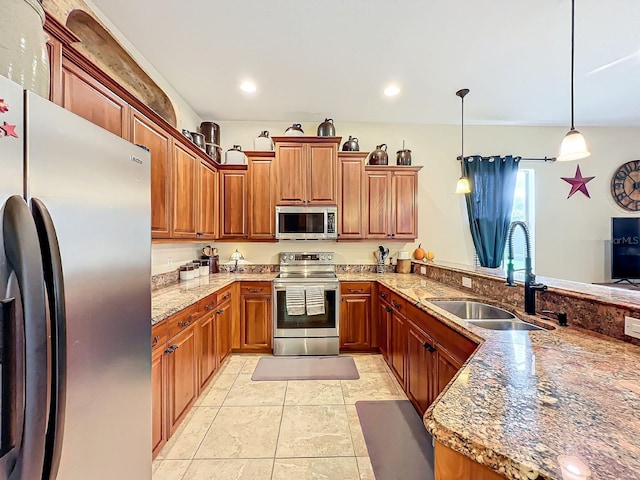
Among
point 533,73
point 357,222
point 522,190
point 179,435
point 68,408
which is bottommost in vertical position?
point 179,435

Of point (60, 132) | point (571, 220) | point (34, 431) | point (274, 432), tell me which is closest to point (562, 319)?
point (274, 432)

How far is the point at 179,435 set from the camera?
6.29 ft

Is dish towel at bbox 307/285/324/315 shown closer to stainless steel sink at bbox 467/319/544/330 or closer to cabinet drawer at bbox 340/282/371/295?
cabinet drawer at bbox 340/282/371/295

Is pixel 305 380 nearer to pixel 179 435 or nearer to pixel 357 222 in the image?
pixel 179 435

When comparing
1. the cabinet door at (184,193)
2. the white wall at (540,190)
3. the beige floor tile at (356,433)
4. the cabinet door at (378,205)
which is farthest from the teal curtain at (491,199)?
the cabinet door at (184,193)

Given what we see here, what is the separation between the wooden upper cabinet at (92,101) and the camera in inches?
50.1

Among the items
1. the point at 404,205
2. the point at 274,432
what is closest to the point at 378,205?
the point at 404,205

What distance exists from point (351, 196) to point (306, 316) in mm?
1604

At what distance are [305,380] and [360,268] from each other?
1712 mm

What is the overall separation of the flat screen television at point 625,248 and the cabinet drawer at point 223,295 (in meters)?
5.18

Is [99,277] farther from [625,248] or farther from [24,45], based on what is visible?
[625,248]

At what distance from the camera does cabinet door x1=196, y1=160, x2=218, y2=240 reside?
2.91 metres

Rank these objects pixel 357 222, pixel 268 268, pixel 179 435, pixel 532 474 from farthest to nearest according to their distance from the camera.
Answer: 1. pixel 268 268
2. pixel 357 222
3. pixel 179 435
4. pixel 532 474

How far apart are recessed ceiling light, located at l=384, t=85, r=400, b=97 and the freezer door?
267 cm
